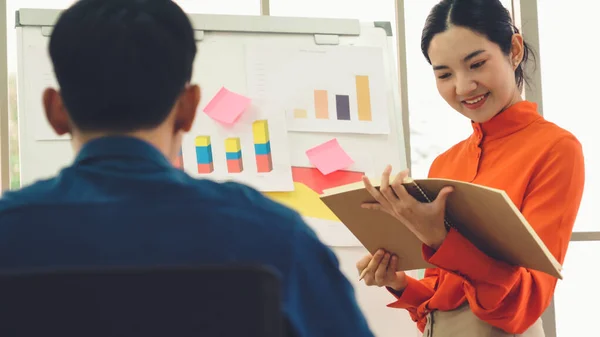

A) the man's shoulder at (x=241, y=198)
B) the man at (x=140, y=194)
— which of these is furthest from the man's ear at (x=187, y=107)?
the man's shoulder at (x=241, y=198)

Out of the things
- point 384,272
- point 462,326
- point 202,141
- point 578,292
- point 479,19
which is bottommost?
point 578,292

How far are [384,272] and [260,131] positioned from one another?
33.9 inches

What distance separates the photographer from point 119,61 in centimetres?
76

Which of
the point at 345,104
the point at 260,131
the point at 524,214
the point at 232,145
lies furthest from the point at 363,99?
the point at 524,214

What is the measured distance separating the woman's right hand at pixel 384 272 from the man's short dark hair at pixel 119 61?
3.24 feet

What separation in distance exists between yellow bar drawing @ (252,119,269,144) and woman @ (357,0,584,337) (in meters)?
0.67

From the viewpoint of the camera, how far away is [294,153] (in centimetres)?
242

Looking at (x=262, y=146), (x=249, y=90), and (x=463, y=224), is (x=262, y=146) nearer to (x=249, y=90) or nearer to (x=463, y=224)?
(x=249, y=90)

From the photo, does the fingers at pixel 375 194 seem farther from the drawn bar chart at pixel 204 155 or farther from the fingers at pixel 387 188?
the drawn bar chart at pixel 204 155

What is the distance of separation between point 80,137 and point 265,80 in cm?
167

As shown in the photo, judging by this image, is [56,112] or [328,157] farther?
[328,157]

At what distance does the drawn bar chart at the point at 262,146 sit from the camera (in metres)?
2.39

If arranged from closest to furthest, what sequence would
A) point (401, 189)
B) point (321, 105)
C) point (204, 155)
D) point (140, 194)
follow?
point (140, 194) → point (401, 189) → point (204, 155) → point (321, 105)

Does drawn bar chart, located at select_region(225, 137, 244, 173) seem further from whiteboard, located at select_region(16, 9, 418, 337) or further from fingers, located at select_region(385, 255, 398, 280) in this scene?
fingers, located at select_region(385, 255, 398, 280)
